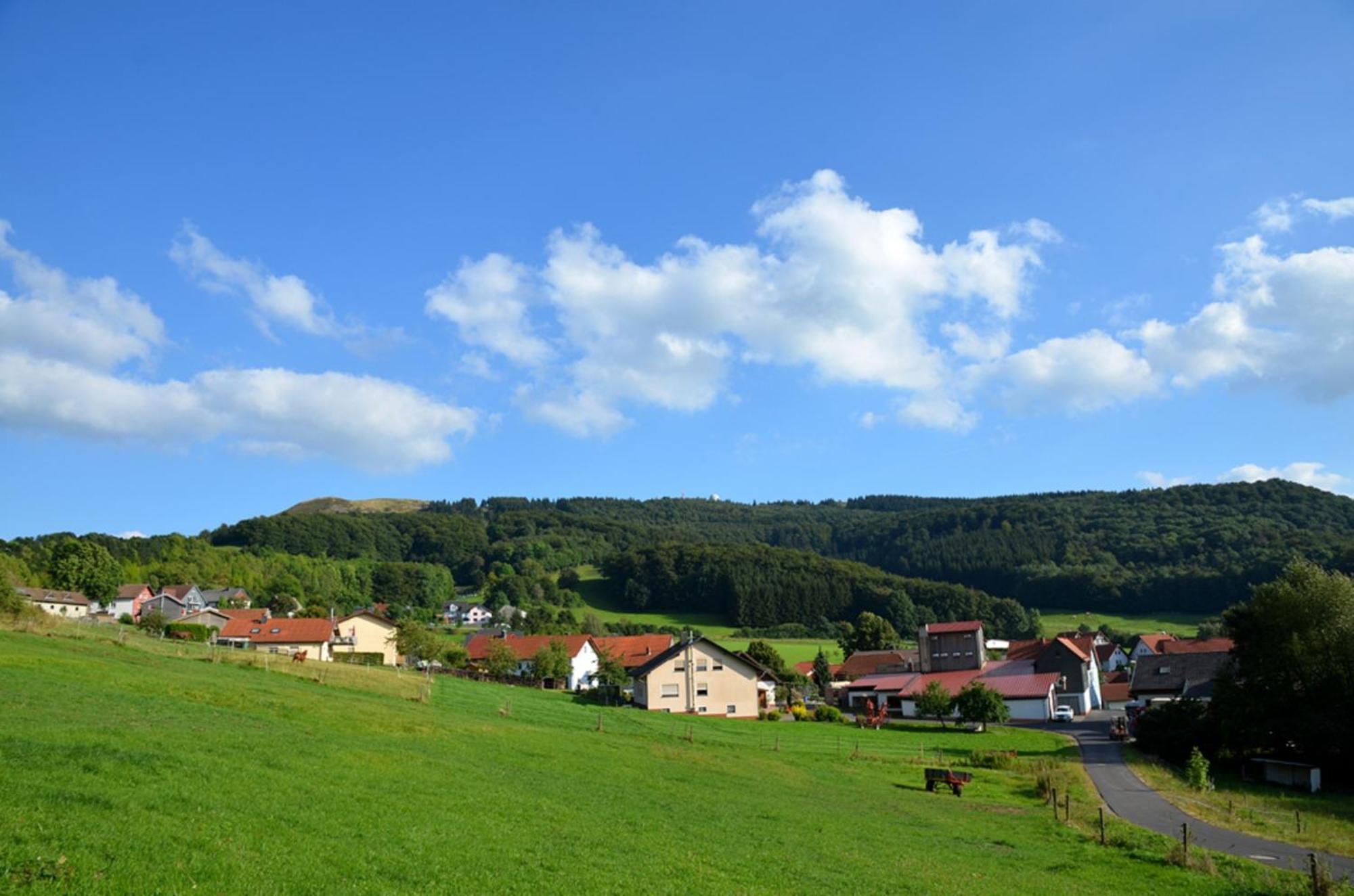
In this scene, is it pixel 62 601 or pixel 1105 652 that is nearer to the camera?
pixel 62 601

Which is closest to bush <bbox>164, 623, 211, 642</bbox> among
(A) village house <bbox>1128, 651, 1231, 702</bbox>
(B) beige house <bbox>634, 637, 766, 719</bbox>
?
(B) beige house <bbox>634, 637, 766, 719</bbox>

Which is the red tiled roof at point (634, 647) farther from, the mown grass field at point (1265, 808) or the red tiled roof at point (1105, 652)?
the red tiled roof at point (1105, 652)

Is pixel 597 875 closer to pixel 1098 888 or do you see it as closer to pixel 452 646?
pixel 1098 888

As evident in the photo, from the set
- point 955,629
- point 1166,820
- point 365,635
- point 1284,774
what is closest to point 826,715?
point 955,629

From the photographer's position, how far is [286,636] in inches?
3425

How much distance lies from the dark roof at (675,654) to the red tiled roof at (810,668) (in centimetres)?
3282

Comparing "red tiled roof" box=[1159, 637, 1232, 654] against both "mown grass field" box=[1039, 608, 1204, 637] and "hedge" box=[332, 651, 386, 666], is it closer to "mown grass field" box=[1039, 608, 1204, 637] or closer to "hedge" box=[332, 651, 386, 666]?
"mown grass field" box=[1039, 608, 1204, 637]

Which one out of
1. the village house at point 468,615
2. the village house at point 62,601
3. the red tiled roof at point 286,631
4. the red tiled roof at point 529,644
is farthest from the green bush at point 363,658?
the village house at point 468,615

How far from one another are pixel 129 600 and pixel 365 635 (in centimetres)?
5825

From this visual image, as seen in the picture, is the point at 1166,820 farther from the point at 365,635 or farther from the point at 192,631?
the point at 365,635

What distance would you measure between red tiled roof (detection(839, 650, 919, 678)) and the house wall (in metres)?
36.1

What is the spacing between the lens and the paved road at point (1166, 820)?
25578mm

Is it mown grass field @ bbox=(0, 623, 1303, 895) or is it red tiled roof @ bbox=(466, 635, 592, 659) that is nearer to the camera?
mown grass field @ bbox=(0, 623, 1303, 895)

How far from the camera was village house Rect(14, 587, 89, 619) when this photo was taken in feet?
361
